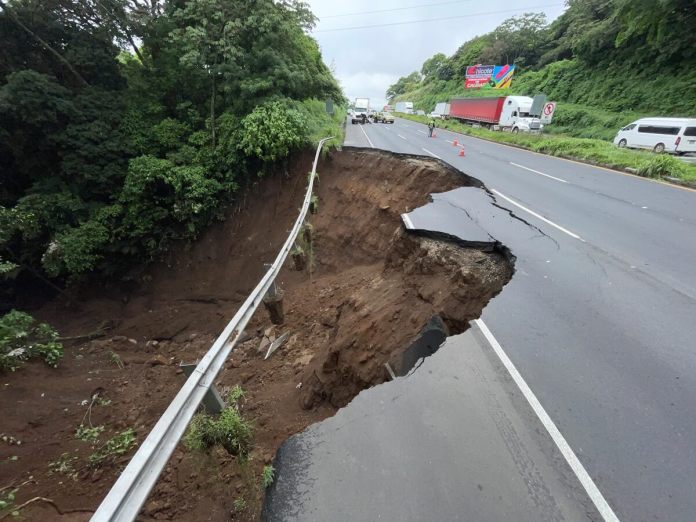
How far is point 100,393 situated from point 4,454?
5.79 feet

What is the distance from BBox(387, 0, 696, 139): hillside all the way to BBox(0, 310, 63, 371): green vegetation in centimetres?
1935

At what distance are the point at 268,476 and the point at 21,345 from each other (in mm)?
7487

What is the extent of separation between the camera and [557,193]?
10.1m

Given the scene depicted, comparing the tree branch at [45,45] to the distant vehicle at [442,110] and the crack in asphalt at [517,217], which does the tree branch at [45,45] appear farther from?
the distant vehicle at [442,110]

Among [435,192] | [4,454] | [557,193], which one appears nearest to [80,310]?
[4,454]

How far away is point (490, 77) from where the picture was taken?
45969 mm

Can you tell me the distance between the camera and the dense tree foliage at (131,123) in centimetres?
1078

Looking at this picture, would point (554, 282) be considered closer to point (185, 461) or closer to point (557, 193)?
point (185, 461)

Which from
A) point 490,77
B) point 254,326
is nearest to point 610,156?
point 254,326

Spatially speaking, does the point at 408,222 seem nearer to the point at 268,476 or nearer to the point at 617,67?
the point at 268,476

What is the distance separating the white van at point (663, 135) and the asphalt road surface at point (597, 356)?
13.1 m

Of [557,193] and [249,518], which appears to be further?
[557,193]

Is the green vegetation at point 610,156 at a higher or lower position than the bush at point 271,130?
lower

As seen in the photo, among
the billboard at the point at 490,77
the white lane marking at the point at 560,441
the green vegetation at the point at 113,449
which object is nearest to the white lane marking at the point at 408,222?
the white lane marking at the point at 560,441
